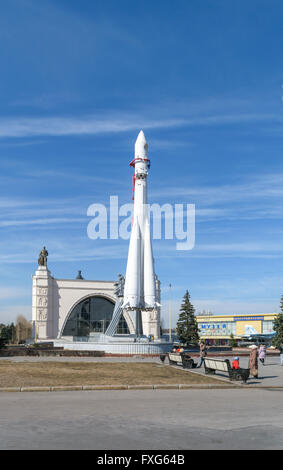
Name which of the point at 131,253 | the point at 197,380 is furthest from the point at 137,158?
the point at 197,380

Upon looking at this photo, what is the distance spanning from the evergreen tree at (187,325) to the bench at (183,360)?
36.8 metres

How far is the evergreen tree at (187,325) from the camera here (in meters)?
60.8

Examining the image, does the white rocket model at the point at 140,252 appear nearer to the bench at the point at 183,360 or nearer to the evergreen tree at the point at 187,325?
the bench at the point at 183,360

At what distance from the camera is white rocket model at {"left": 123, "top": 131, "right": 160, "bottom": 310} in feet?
133

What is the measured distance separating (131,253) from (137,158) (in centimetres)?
862

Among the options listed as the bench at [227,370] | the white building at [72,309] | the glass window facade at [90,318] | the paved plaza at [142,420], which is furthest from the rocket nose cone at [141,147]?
the glass window facade at [90,318]

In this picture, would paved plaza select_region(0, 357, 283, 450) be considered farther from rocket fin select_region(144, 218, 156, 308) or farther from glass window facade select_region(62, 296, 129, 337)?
glass window facade select_region(62, 296, 129, 337)

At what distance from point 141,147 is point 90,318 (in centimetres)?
4112

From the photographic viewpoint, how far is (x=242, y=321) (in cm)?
10306

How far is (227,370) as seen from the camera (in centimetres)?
1750

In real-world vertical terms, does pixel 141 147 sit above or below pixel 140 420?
above

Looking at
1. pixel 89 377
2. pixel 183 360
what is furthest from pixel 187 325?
pixel 89 377

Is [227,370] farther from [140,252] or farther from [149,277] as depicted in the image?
[140,252]

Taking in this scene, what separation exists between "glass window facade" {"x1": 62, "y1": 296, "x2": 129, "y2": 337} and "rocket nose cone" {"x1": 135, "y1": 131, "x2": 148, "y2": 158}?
127 ft
